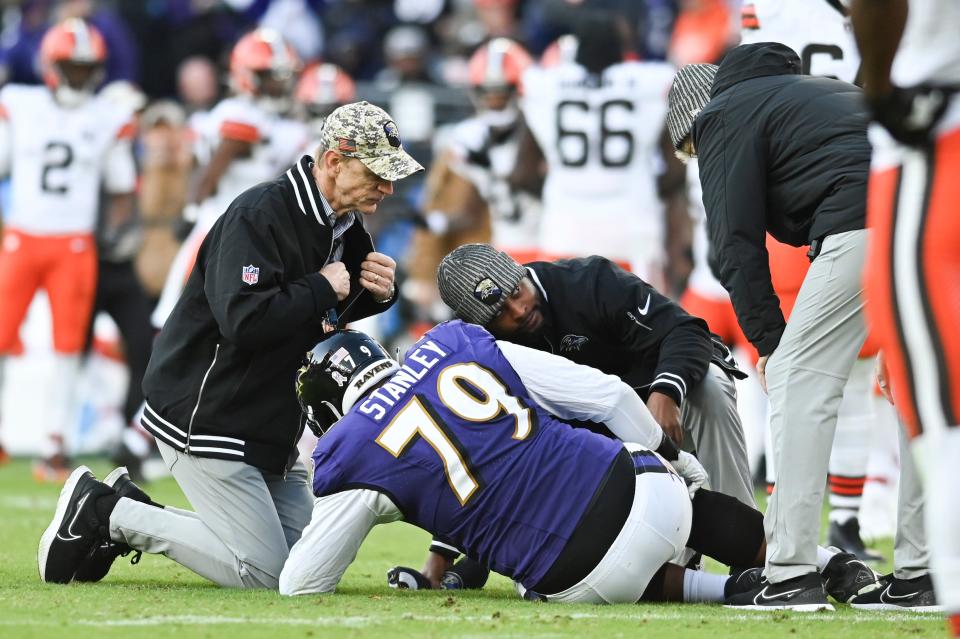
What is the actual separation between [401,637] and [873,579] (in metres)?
1.64

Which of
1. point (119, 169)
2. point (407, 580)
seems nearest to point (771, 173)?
point (407, 580)

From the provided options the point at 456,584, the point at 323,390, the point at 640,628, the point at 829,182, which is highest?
the point at 829,182

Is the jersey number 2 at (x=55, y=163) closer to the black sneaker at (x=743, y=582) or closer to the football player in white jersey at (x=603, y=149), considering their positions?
the football player in white jersey at (x=603, y=149)

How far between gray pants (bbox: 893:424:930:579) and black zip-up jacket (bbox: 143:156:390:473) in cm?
193

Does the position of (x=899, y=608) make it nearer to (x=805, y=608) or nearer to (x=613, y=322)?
(x=805, y=608)

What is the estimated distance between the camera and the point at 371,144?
514cm

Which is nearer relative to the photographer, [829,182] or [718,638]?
[718,638]

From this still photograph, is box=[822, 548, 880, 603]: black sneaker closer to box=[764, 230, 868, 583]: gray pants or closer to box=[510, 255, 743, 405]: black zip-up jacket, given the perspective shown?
A: box=[764, 230, 868, 583]: gray pants

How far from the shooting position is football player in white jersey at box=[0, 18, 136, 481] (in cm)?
962

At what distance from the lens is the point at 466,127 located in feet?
36.2

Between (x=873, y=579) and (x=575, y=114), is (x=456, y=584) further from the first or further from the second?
Answer: (x=575, y=114)

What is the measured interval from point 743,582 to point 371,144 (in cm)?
190

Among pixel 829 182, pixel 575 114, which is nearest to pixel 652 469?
pixel 829 182

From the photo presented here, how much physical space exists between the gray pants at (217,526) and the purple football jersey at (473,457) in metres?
0.77
